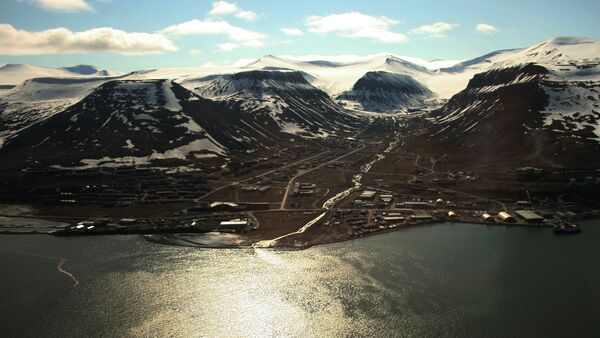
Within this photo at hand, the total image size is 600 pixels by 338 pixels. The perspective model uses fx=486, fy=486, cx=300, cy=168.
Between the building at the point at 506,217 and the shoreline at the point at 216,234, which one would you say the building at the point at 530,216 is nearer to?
the shoreline at the point at 216,234

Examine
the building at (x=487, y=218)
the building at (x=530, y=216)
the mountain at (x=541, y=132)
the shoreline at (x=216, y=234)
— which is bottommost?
the shoreline at (x=216, y=234)

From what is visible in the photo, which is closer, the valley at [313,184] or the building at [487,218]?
the building at [487,218]

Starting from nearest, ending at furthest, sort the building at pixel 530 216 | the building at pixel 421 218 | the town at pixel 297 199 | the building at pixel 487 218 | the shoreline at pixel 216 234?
the shoreline at pixel 216 234, the building at pixel 530 216, the town at pixel 297 199, the building at pixel 487 218, the building at pixel 421 218

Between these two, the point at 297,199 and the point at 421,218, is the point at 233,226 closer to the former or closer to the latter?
the point at 297,199

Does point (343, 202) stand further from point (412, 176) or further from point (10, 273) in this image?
point (10, 273)

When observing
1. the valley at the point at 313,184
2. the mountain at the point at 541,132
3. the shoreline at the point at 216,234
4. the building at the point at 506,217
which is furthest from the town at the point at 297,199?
the mountain at the point at 541,132

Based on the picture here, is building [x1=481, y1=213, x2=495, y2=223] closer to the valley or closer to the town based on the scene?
the town

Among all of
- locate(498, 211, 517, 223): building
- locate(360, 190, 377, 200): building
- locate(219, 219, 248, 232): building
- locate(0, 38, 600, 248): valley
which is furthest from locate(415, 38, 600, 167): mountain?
locate(219, 219, 248, 232): building

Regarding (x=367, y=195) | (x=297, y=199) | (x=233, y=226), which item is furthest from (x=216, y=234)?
(x=367, y=195)

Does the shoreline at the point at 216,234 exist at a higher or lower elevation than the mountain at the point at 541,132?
lower
